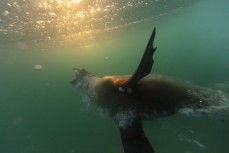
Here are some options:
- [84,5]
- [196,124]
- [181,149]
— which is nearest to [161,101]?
[181,149]

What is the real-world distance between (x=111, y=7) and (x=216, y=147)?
35.5 ft

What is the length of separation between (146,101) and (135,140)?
0.72 meters

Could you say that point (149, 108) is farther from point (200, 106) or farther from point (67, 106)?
point (67, 106)

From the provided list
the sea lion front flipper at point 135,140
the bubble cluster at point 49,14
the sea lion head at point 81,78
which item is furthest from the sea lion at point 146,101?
the bubble cluster at point 49,14

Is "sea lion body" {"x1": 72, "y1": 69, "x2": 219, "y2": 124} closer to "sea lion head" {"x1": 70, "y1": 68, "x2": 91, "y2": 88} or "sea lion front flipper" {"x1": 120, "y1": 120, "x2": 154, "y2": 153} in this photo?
"sea lion front flipper" {"x1": 120, "y1": 120, "x2": 154, "y2": 153}

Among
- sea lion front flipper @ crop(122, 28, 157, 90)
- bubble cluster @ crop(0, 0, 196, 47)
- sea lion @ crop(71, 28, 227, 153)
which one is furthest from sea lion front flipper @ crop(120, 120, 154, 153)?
bubble cluster @ crop(0, 0, 196, 47)

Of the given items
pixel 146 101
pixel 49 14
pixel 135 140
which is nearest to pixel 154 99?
pixel 146 101

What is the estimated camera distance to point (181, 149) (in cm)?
988

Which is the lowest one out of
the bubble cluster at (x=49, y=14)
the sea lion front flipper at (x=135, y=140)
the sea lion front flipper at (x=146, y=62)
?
the sea lion front flipper at (x=135, y=140)

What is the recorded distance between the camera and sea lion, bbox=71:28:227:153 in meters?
4.25

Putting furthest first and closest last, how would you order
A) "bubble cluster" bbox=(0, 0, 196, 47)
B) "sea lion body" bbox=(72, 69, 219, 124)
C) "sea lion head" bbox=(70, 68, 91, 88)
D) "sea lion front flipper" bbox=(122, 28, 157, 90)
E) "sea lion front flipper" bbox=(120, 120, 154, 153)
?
"bubble cluster" bbox=(0, 0, 196, 47), "sea lion head" bbox=(70, 68, 91, 88), "sea lion body" bbox=(72, 69, 219, 124), "sea lion front flipper" bbox=(120, 120, 154, 153), "sea lion front flipper" bbox=(122, 28, 157, 90)

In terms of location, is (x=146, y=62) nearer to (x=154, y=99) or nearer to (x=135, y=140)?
(x=154, y=99)

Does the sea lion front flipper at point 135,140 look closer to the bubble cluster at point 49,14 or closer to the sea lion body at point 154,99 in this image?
the sea lion body at point 154,99

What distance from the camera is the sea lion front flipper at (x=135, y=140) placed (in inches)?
166
